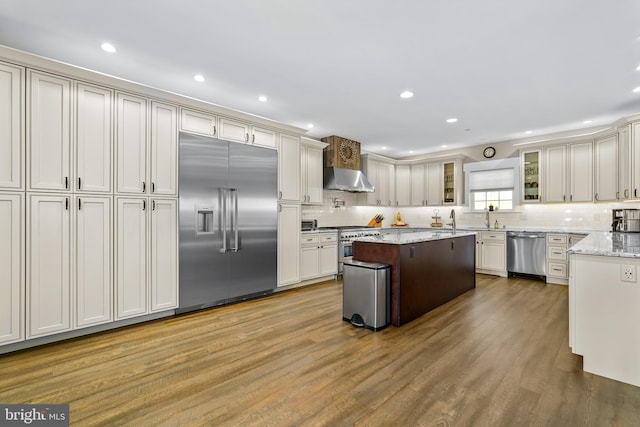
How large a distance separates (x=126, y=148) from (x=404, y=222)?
6.67 metres

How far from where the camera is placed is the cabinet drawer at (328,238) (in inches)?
221

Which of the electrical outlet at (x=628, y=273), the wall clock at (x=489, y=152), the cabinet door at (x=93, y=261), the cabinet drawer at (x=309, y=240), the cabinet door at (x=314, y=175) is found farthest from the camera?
the wall clock at (x=489, y=152)

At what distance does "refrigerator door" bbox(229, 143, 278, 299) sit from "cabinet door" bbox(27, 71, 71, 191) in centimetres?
174

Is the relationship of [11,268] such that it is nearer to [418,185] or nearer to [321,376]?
[321,376]

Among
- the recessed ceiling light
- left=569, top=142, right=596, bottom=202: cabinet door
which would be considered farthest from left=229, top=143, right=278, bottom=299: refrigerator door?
left=569, top=142, right=596, bottom=202: cabinet door

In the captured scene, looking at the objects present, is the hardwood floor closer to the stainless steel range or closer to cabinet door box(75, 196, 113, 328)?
cabinet door box(75, 196, 113, 328)

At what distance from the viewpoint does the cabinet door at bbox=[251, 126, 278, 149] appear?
4.51 m

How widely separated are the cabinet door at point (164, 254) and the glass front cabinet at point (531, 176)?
250 inches

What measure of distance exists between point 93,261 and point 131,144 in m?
1.29

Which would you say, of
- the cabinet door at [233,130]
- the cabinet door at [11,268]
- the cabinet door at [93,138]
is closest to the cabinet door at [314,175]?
the cabinet door at [233,130]

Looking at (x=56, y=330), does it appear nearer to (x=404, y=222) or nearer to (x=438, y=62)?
(x=438, y=62)

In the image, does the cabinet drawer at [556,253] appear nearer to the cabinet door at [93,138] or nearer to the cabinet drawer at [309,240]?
the cabinet drawer at [309,240]

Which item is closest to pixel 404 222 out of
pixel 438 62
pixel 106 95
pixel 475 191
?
pixel 475 191

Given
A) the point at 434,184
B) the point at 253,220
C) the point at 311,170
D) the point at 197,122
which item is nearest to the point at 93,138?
the point at 197,122
